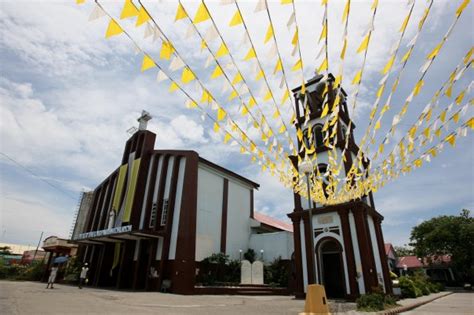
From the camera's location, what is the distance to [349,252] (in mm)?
13164

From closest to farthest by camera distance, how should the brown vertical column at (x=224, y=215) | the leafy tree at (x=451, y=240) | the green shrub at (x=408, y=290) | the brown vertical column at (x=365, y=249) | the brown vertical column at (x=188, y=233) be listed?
1. the brown vertical column at (x=365, y=249)
2. the brown vertical column at (x=188, y=233)
3. the green shrub at (x=408, y=290)
4. the brown vertical column at (x=224, y=215)
5. the leafy tree at (x=451, y=240)

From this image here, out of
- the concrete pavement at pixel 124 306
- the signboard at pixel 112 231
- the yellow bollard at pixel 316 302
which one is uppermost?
the signboard at pixel 112 231

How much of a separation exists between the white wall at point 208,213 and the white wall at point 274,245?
13.3 feet

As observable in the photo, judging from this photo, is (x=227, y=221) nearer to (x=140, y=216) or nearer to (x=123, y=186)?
(x=140, y=216)

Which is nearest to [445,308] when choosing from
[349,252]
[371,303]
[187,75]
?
Result: [349,252]

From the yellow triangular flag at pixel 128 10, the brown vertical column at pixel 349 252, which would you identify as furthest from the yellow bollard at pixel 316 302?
the brown vertical column at pixel 349 252

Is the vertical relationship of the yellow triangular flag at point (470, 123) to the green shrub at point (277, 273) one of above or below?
above

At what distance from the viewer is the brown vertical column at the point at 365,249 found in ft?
40.3

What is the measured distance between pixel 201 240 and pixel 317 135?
11224mm

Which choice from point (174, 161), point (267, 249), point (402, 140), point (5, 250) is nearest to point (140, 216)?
point (174, 161)

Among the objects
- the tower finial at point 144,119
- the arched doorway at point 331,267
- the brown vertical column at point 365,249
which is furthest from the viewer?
the tower finial at point 144,119

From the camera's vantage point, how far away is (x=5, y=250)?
191 feet

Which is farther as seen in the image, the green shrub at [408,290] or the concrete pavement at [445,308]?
the green shrub at [408,290]

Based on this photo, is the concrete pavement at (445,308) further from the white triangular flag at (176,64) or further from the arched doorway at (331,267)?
the white triangular flag at (176,64)
